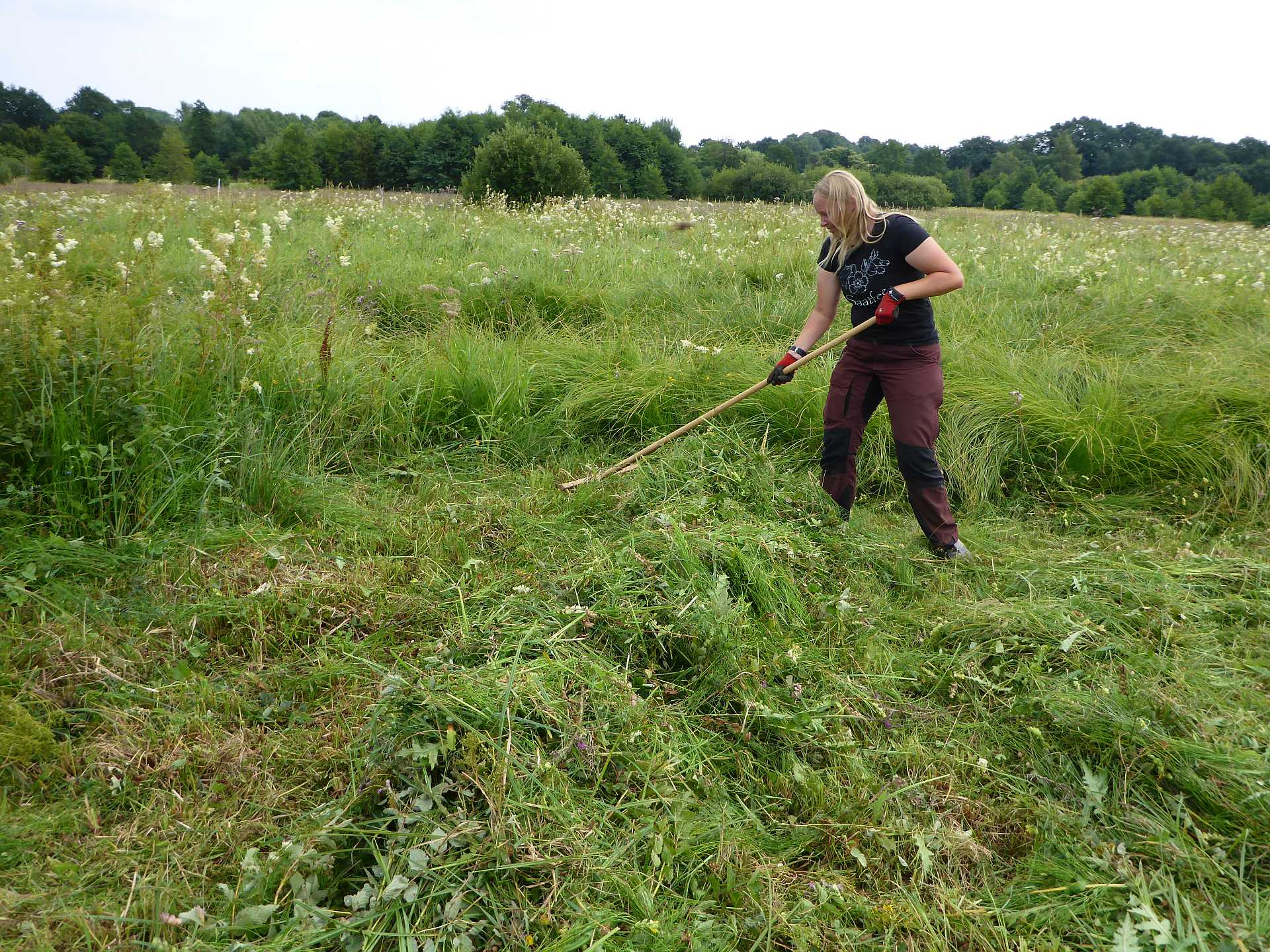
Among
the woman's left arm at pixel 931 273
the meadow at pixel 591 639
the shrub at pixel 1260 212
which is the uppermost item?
the shrub at pixel 1260 212

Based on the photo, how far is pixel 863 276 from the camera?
146 inches

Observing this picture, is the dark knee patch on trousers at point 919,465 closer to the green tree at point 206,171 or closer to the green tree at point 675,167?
the green tree at point 206,171

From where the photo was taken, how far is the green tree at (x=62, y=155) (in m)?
23.5

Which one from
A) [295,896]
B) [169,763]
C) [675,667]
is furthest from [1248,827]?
[169,763]

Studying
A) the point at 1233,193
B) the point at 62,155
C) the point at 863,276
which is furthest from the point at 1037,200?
the point at 62,155

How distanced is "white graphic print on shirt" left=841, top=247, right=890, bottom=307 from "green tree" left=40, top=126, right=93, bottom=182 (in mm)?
25969

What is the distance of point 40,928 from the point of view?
179cm

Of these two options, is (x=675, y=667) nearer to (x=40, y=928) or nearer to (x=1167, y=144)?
(x=40, y=928)

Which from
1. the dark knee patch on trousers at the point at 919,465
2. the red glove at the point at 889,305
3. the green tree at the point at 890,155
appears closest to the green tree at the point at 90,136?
the green tree at the point at 890,155

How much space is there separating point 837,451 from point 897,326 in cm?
70

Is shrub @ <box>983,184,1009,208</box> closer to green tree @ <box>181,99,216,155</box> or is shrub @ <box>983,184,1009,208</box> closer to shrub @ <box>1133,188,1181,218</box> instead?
shrub @ <box>1133,188,1181,218</box>

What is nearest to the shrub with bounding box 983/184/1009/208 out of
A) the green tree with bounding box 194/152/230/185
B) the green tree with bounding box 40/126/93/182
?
the green tree with bounding box 194/152/230/185

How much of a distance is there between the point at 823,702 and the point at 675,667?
0.54 m

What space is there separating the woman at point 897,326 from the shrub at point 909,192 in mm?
13188
